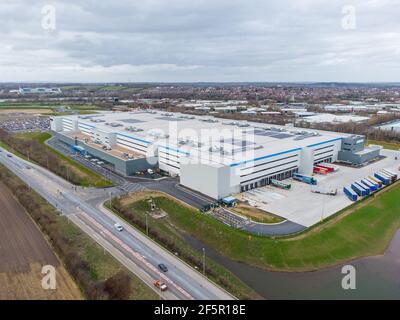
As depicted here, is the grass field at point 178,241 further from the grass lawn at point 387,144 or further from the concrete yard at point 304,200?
the grass lawn at point 387,144

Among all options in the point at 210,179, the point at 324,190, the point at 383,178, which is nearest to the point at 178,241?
the point at 210,179

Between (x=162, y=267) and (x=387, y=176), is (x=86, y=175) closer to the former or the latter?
(x=162, y=267)

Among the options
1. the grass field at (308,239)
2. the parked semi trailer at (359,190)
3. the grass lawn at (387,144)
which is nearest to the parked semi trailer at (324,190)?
the parked semi trailer at (359,190)

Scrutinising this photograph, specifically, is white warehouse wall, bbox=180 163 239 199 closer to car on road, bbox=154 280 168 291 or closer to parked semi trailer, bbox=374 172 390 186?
car on road, bbox=154 280 168 291

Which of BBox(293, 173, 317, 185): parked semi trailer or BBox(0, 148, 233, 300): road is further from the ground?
BBox(293, 173, 317, 185): parked semi trailer

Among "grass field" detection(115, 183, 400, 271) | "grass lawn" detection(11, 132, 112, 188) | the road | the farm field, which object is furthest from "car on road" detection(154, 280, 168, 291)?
"grass lawn" detection(11, 132, 112, 188)

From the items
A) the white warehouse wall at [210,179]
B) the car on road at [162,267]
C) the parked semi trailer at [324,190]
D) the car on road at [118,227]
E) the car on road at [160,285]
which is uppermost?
the white warehouse wall at [210,179]

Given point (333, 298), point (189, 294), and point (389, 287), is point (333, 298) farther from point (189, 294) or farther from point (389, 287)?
point (189, 294)
